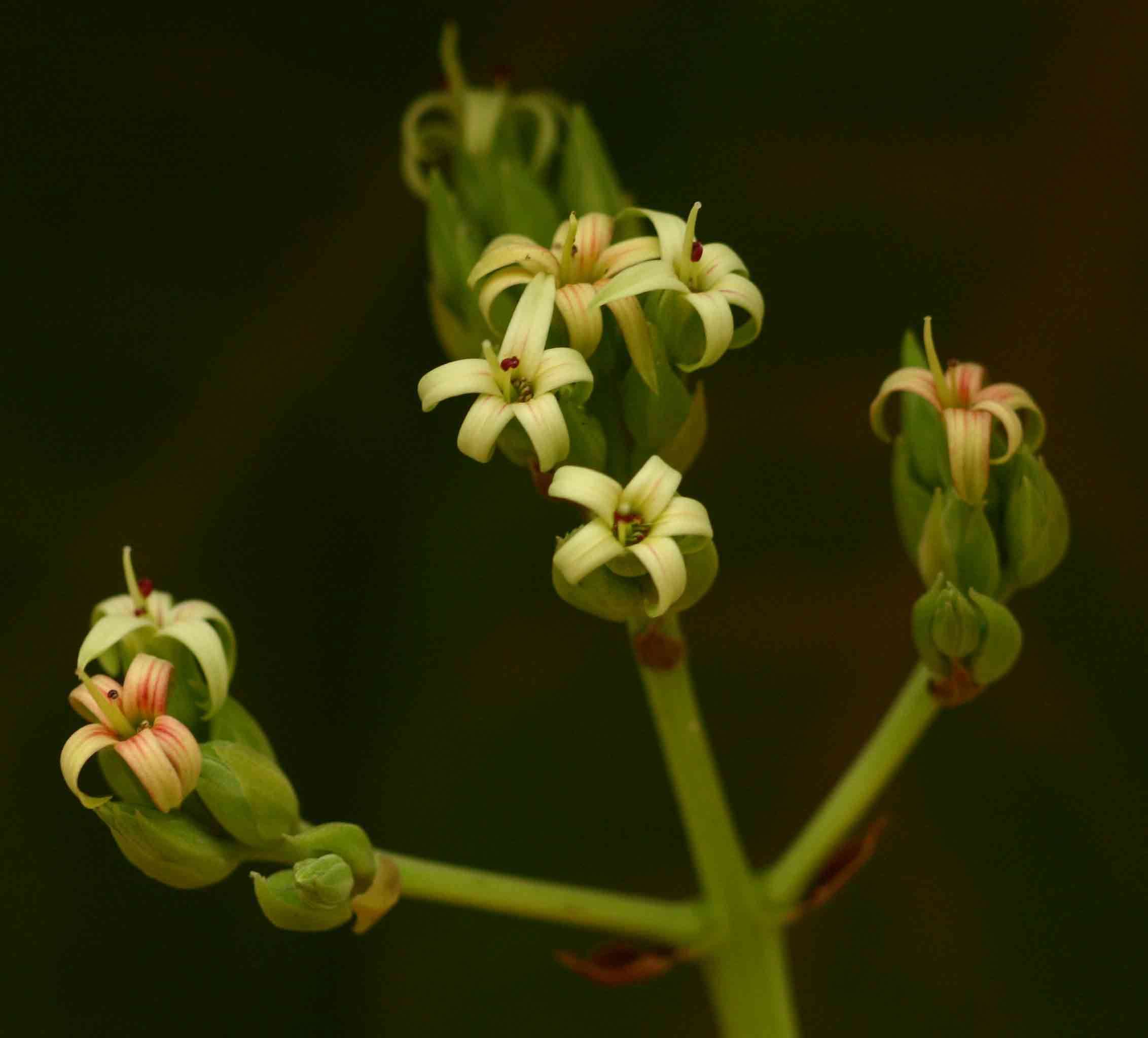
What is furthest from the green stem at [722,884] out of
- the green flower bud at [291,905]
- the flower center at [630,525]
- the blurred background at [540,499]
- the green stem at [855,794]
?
the blurred background at [540,499]

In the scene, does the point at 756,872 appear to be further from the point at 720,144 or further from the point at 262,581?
the point at 720,144

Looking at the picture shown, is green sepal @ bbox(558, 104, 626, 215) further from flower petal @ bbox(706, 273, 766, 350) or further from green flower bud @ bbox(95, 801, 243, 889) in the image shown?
green flower bud @ bbox(95, 801, 243, 889)

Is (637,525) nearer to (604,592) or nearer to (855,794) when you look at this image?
(604,592)

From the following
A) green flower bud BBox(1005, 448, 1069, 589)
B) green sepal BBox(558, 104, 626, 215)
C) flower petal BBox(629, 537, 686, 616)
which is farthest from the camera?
green sepal BBox(558, 104, 626, 215)

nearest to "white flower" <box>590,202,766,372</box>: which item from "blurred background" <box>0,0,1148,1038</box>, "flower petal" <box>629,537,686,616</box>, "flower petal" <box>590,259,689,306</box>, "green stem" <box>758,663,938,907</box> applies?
"flower petal" <box>590,259,689,306</box>

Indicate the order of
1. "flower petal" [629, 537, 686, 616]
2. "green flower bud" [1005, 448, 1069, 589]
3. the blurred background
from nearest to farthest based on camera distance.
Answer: "flower petal" [629, 537, 686, 616]
"green flower bud" [1005, 448, 1069, 589]
the blurred background

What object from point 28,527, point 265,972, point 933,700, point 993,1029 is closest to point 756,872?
point 993,1029

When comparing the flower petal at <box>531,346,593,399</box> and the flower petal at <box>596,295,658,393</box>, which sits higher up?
the flower petal at <box>596,295,658,393</box>
